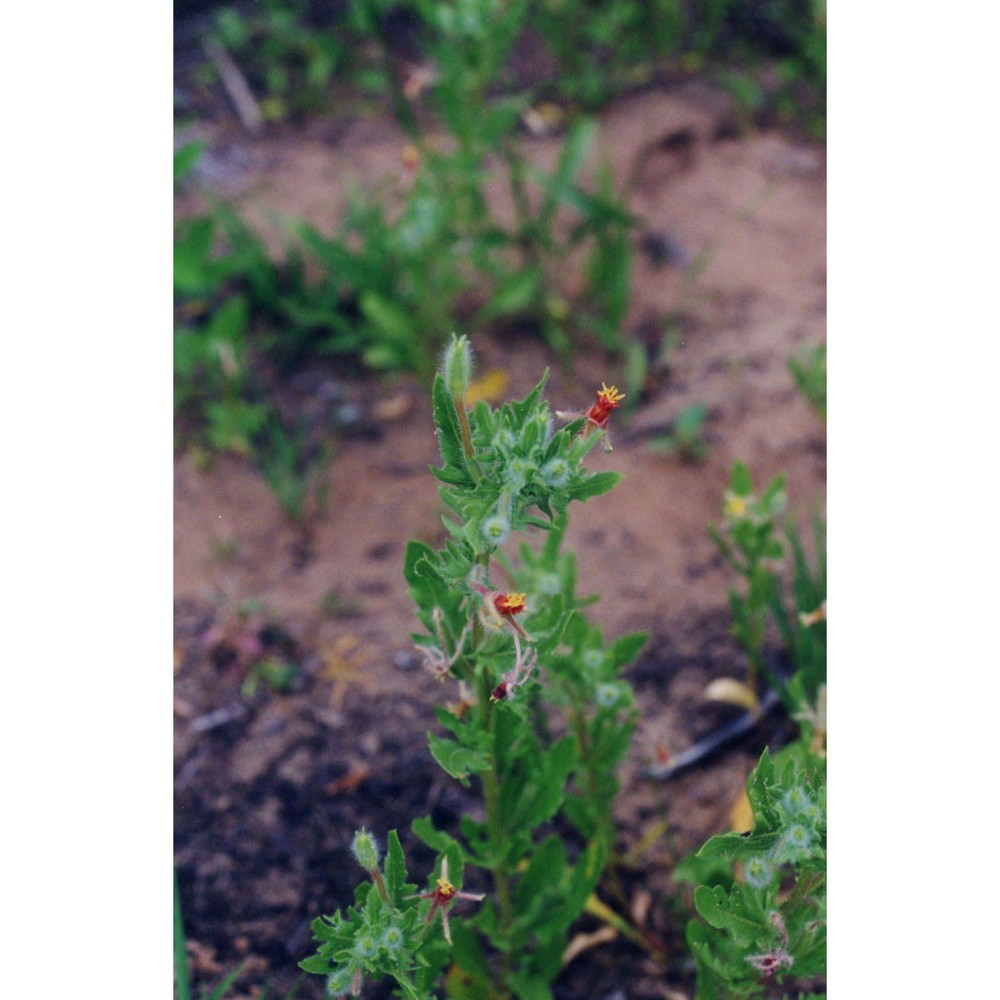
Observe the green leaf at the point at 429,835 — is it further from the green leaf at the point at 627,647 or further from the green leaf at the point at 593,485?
the green leaf at the point at 593,485

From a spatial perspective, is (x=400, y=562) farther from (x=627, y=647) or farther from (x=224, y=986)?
(x=224, y=986)

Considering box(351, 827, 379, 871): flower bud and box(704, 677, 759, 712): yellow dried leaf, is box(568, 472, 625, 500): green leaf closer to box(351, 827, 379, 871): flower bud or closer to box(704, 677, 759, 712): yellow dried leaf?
box(351, 827, 379, 871): flower bud

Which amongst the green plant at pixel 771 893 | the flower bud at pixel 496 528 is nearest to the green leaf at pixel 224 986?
the green plant at pixel 771 893

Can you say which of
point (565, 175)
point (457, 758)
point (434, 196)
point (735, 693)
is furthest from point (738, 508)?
point (565, 175)

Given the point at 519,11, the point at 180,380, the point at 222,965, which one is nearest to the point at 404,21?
the point at 519,11

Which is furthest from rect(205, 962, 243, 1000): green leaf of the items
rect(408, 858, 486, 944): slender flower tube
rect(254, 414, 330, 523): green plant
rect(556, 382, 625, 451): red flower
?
rect(254, 414, 330, 523): green plant

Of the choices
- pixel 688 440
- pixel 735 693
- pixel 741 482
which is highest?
pixel 741 482

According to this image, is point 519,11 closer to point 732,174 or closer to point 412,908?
point 732,174
